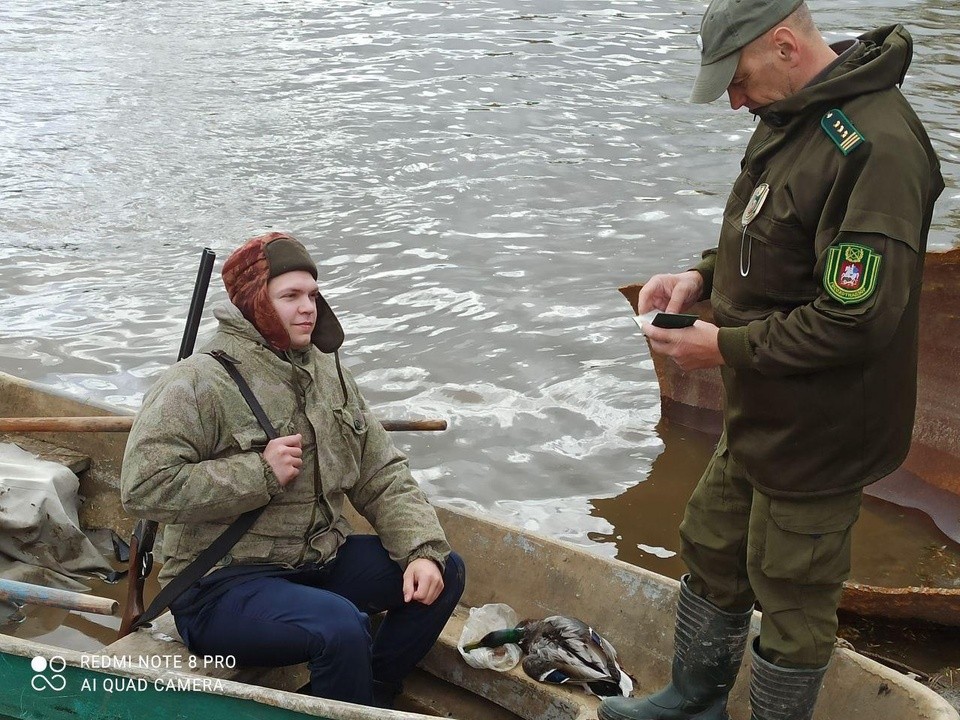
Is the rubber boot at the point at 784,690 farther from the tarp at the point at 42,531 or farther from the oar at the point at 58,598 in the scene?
the tarp at the point at 42,531

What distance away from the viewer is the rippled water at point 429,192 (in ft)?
23.9

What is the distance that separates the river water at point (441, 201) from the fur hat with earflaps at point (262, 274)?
280 centimetres

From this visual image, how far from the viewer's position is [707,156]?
38.8ft

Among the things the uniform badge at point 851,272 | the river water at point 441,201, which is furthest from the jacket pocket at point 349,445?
the river water at point 441,201

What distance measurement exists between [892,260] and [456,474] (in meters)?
4.14

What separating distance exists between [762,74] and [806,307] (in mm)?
631

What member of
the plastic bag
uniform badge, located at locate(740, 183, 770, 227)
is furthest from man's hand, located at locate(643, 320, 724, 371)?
the plastic bag

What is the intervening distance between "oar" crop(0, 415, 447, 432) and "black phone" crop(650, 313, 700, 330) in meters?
1.65

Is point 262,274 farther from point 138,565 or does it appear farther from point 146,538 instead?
point 138,565

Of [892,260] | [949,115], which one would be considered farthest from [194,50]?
[892,260]

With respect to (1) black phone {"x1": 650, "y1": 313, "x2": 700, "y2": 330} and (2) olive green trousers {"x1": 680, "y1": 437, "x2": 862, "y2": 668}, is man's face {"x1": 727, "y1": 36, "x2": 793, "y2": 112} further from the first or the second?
(2) olive green trousers {"x1": 680, "y1": 437, "x2": 862, "y2": 668}

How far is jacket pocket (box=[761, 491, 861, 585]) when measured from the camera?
300 centimetres

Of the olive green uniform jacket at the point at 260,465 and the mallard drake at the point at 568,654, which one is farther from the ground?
the olive green uniform jacket at the point at 260,465

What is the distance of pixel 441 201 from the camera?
1079 centimetres
